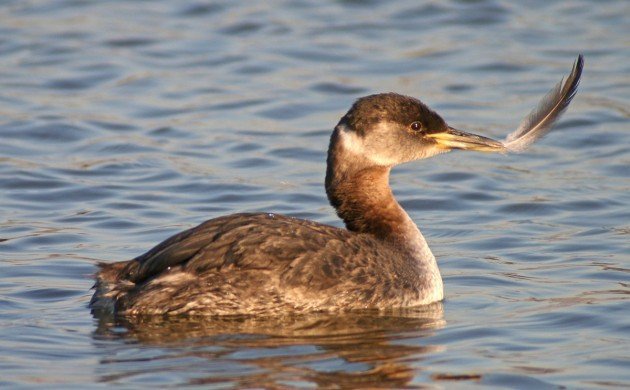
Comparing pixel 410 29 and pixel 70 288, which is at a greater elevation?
pixel 410 29

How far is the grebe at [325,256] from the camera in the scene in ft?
28.2

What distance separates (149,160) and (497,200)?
361cm

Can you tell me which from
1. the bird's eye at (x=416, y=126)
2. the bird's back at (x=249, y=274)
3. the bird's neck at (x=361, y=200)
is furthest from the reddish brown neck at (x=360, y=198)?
the bird's back at (x=249, y=274)

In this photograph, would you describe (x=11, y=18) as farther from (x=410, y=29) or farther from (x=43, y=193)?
(x=43, y=193)

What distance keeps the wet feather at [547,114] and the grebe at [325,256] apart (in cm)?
2

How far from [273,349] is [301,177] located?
16.4ft

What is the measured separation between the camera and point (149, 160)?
13.5m

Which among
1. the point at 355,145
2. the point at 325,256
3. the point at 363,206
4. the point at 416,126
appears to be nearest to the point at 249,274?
the point at 325,256

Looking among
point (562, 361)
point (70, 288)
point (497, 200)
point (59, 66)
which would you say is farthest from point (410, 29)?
point (562, 361)

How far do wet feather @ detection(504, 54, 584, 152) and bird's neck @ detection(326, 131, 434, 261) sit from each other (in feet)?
3.38

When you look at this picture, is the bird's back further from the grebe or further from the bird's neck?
the bird's neck

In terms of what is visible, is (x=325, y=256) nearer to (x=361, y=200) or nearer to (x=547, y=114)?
(x=361, y=200)

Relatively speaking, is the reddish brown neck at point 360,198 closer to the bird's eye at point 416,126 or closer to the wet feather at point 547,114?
the bird's eye at point 416,126

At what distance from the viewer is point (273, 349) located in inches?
316
